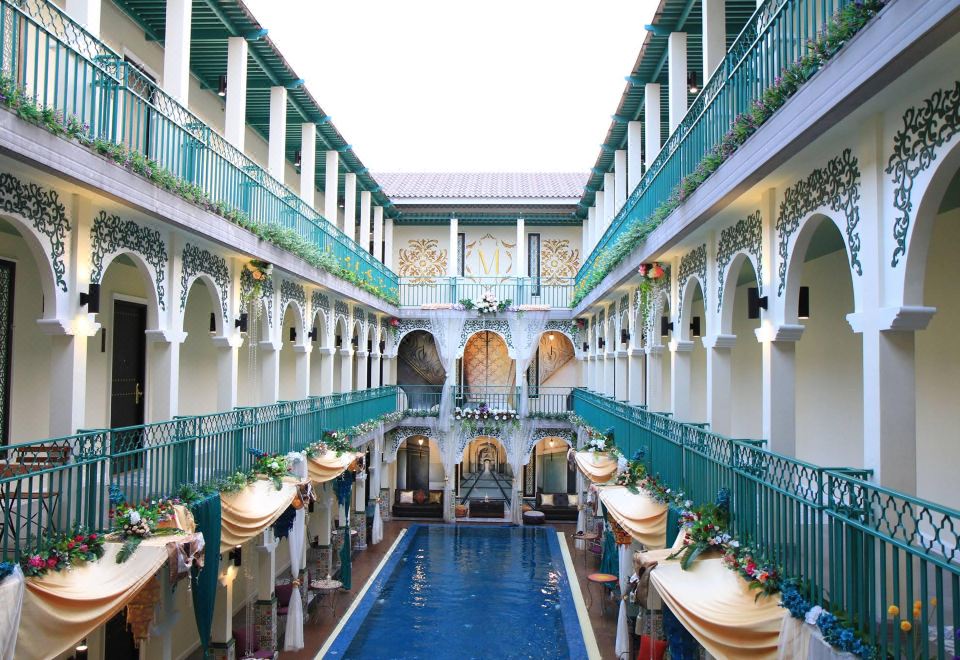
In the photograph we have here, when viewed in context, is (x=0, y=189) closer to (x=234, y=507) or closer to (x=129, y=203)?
(x=129, y=203)

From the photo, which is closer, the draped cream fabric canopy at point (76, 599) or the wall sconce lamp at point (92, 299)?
the draped cream fabric canopy at point (76, 599)

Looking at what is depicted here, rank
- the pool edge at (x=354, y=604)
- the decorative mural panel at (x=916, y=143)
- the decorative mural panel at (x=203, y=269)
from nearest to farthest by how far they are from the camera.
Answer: the decorative mural panel at (x=916, y=143)
the decorative mural panel at (x=203, y=269)
the pool edge at (x=354, y=604)

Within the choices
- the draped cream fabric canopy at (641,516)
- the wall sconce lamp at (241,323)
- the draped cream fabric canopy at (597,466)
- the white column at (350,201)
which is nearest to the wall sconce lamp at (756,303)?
the draped cream fabric canopy at (641,516)

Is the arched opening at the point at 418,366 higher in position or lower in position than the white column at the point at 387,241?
lower

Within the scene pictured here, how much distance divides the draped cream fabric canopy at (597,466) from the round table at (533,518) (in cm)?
1041

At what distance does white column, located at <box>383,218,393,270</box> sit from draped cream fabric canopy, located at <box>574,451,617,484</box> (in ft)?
47.4

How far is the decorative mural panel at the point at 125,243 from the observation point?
786cm

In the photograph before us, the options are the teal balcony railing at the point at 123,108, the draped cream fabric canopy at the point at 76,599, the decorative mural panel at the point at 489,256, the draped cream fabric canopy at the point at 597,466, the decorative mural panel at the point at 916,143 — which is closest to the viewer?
the decorative mural panel at the point at 916,143

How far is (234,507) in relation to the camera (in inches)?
384

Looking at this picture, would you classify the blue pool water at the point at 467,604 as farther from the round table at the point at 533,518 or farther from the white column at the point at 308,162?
the white column at the point at 308,162

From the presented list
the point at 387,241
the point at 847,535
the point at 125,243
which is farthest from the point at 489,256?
the point at 847,535

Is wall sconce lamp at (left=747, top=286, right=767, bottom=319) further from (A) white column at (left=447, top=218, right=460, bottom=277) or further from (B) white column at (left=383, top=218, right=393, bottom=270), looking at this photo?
(B) white column at (left=383, top=218, right=393, bottom=270)

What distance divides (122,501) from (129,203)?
3075 millimetres

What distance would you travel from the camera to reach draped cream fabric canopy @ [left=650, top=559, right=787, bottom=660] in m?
5.28
